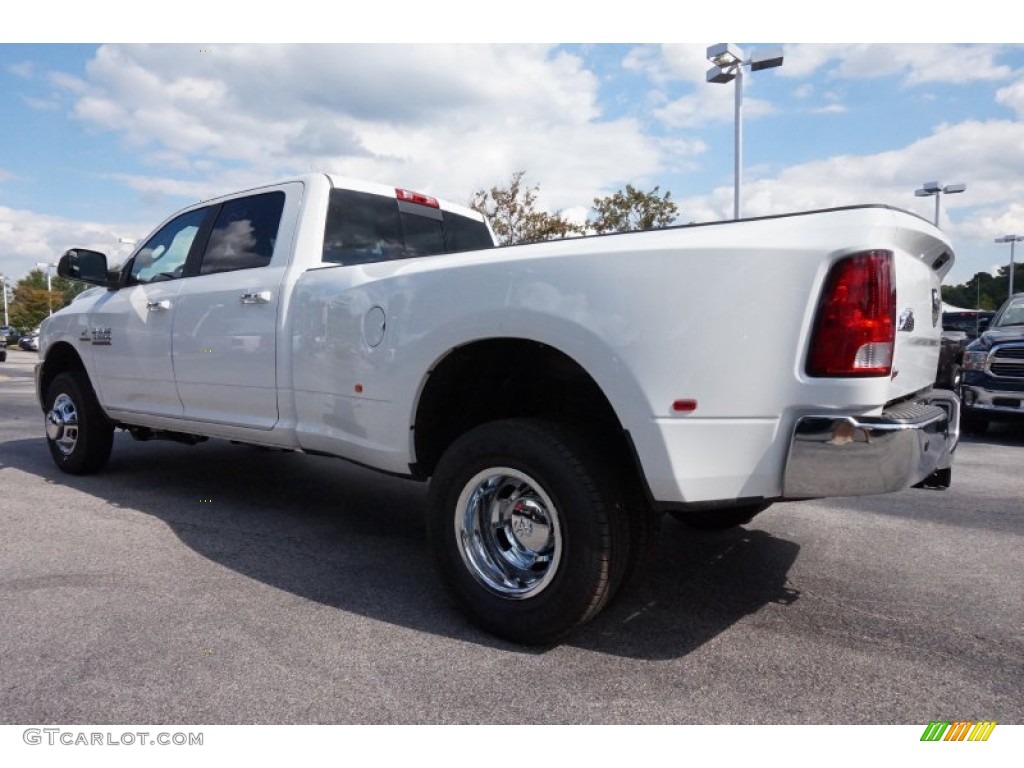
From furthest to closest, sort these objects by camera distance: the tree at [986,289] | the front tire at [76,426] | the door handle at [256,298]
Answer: the tree at [986,289], the front tire at [76,426], the door handle at [256,298]

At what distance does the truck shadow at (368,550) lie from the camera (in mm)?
3059

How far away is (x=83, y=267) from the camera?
17.5ft

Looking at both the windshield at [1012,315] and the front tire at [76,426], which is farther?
the windshield at [1012,315]

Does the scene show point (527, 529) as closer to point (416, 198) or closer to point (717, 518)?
point (717, 518)

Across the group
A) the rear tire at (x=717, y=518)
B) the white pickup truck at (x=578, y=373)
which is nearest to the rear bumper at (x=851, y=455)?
the white pickup truck at (x=578, y=373)

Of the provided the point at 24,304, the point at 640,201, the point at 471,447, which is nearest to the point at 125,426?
the point at 471,447

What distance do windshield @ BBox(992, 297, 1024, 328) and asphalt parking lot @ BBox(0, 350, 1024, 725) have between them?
5608 millimetres

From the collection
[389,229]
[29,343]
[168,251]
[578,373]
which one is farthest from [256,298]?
[29,343]

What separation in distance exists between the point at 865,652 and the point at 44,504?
4820mm

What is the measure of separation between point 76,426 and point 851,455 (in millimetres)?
5382

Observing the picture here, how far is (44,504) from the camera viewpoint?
492 centimetres

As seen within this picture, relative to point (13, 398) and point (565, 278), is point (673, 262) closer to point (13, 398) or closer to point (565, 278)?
point (565, 278)

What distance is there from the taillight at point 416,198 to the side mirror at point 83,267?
2.24 meters

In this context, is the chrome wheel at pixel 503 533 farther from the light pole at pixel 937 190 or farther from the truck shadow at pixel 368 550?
the light pole at pixel 937 190
